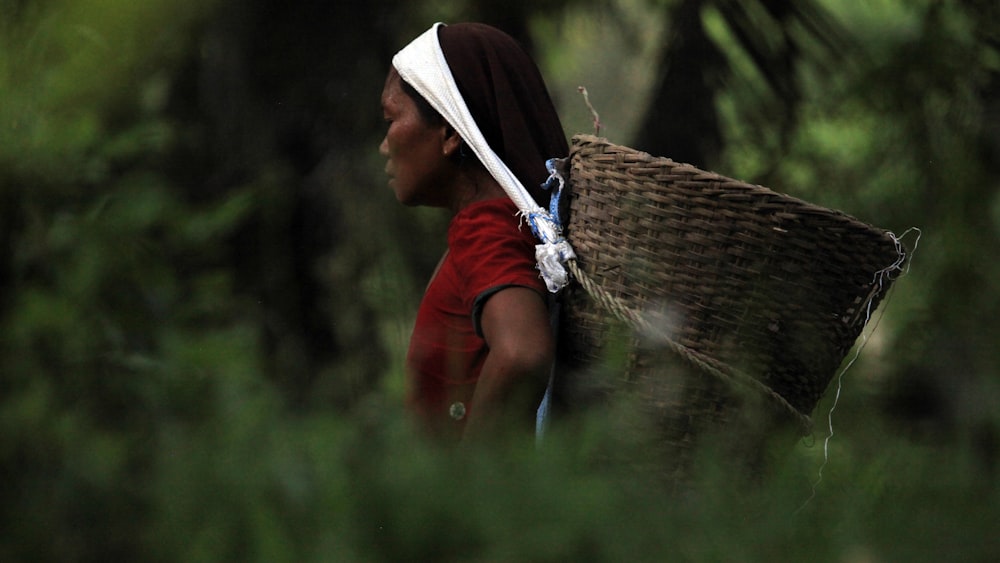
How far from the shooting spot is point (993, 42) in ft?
9.75

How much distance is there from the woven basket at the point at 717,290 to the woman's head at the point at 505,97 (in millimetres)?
265

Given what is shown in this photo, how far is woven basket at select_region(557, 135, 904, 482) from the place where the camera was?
2008 millimetres

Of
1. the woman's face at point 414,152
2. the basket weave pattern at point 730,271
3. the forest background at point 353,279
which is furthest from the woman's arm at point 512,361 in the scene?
the woman's face at point 414,152

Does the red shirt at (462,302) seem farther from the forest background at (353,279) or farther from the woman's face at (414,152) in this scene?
the forest background at (353,279)

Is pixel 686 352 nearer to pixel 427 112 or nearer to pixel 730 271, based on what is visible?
pixel 730 271

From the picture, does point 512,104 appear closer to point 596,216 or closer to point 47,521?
point 596,216

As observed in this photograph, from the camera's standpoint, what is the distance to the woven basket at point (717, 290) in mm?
2008

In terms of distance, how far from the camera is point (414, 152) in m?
2.49

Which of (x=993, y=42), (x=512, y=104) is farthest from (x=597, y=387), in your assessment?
(x=993, y=42)

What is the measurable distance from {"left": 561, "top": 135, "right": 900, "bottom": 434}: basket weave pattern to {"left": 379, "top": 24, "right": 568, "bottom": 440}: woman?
0.59 feet

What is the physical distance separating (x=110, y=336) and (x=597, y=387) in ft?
3.26

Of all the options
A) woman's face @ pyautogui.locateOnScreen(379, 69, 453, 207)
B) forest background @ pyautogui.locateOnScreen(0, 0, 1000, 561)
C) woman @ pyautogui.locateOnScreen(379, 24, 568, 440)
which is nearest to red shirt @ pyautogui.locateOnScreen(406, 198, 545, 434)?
woman @ pyautogui.locateOnScreen(379, 24, 568, 440)

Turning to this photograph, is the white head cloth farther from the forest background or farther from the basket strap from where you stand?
the forest background

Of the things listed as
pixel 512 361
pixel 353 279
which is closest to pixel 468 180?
pixel 512 361
